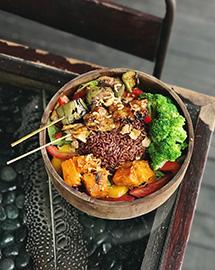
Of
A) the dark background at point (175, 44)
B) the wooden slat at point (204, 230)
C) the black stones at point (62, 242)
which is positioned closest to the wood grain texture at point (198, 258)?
the wooden slat at point (204, 230)

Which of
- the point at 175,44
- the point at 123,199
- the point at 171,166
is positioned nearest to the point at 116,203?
the point at 123,199

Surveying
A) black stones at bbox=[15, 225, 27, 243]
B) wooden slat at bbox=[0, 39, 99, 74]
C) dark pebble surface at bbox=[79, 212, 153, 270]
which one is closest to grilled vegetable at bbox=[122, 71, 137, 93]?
wooden slat at bbox=[0, 39, 99, 74]

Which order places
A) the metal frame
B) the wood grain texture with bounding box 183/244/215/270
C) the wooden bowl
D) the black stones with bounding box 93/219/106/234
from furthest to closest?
the wood grain texture with bounding box 183/244/215/270, the metal frame, the black stones with bounding box 93/219/106/234, the wooden bowl

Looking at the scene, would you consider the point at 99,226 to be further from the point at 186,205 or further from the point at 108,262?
the point at 186,205

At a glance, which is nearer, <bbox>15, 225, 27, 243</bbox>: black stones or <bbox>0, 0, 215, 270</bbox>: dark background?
<bbox>15, 225, 27, 243</bbox>: black stones

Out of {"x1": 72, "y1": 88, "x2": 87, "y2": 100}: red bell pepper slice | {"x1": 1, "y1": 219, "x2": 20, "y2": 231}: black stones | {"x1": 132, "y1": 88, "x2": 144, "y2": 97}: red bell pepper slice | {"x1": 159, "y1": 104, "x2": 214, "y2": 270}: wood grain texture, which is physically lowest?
{"x1": 1, "y1": 219, "x2": 20, "y2": 231}: black stones

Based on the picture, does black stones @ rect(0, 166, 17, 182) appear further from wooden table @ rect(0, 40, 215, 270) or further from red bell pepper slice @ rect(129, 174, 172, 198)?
red bell pepper slice @ rect(129, 174, 172, 198)

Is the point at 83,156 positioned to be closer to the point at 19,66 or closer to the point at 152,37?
the point at 19,66
